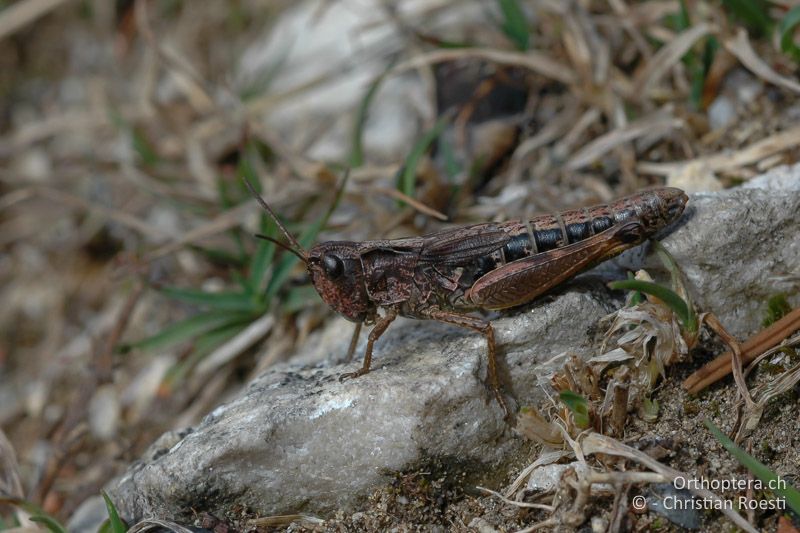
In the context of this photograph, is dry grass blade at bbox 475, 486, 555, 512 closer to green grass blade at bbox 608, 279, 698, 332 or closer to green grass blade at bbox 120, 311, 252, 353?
green grass blade at bbox 608, 279, 698, 332

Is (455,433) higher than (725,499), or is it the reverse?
(455,433)

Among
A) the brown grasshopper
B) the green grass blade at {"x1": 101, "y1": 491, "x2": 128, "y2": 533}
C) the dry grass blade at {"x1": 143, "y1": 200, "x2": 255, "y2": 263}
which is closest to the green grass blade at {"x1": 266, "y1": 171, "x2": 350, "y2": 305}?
the dry grass blade at {"x1": 143, "y1": 200, "x2": 255, "y2": 263}

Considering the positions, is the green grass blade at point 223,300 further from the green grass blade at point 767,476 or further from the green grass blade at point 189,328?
the green grass blade at point 767,476

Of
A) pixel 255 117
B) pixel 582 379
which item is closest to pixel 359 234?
pixel 255 117

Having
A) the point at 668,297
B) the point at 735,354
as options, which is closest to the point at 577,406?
the point at 668,297

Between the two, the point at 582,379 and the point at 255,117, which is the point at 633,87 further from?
the point at 255,117
